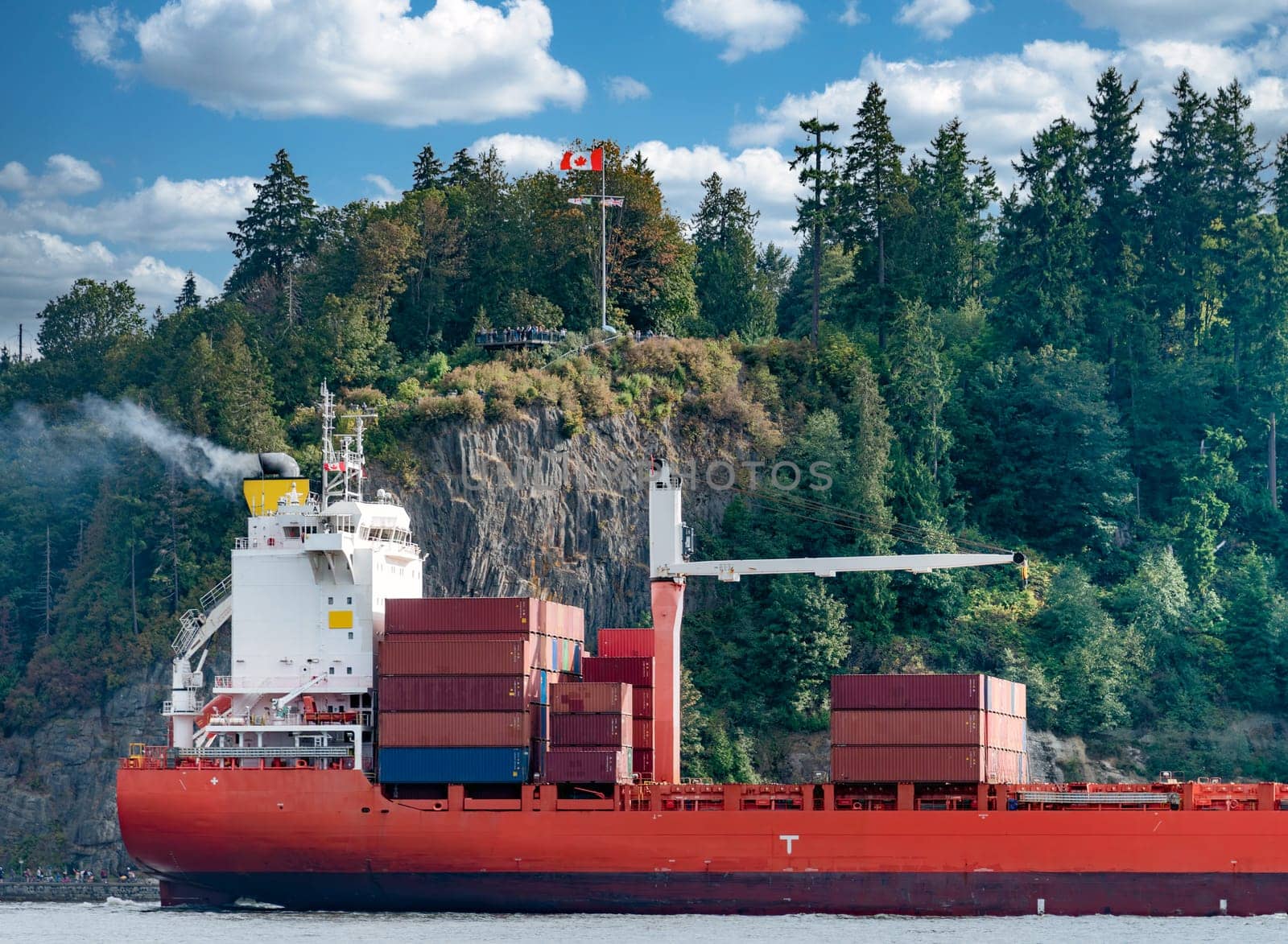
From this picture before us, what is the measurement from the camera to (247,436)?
308ft

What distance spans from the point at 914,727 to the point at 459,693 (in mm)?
13407

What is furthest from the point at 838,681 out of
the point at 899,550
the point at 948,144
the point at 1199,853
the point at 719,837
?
the point at 948,144

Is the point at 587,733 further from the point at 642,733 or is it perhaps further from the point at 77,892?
the point at 77,892

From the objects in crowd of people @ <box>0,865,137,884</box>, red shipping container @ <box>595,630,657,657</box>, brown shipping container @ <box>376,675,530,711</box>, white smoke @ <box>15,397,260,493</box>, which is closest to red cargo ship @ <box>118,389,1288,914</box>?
brown shipping container @ <box>376,675,530,711</box>

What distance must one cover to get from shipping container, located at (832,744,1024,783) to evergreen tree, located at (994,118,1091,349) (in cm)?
4663

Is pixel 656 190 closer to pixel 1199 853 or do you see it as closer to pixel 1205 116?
pixel 1205 116

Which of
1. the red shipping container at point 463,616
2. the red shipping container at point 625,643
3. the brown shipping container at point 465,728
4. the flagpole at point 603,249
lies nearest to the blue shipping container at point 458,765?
the brown shipping container at point 465,728

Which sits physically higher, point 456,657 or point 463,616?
point 463,616

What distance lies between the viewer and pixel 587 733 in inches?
2458

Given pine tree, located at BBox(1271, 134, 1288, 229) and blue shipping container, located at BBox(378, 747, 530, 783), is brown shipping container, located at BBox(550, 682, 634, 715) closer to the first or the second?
blue shipping container, located at BBox(378, 747, 530, 783)

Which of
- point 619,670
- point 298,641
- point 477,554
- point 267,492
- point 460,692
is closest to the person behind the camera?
point 460,692

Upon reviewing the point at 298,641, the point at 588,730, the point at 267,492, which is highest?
the point at 267,492

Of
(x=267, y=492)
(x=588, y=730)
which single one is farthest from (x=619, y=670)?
(x=267, y=492)

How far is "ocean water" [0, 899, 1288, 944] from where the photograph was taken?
188ft
